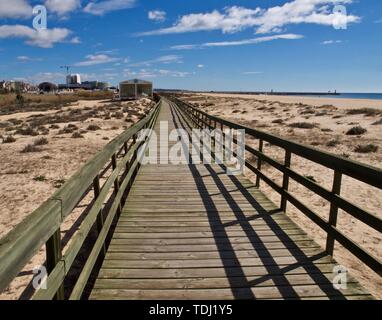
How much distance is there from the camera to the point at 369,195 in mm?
7863

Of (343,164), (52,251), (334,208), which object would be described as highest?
(343,164)

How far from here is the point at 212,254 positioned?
12.8 ft

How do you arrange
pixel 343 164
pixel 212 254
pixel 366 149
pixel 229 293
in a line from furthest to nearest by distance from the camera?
pixel 366 149 < pixel 212 254 < pixel 343 164 < pixel 229 293

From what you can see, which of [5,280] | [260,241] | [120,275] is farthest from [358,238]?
[5,280]

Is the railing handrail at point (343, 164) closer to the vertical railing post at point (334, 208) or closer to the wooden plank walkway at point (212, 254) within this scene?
A: the vertical railing post at point (334, 208)

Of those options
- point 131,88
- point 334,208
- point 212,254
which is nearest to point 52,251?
point 212,254

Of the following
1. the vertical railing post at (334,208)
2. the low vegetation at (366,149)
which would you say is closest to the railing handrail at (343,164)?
the vertical railing post at (334,208)

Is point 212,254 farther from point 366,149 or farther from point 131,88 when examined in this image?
point 131,88

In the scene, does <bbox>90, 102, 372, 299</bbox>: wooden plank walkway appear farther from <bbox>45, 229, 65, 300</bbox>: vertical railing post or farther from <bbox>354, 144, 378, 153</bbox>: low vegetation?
<bbox>354, 144, 378, 153</bbox>: low vegetation

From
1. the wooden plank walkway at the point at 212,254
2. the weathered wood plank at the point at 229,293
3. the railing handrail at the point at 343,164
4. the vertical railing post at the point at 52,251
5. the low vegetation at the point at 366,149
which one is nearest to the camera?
the vertical railing post at the point at 52,251

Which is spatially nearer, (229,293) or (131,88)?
(229,293)

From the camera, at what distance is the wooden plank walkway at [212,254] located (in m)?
3.16

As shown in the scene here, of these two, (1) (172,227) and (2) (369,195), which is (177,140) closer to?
(2) (369,195)

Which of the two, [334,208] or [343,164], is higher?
[343,164]
